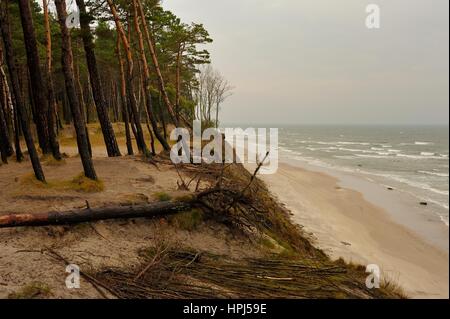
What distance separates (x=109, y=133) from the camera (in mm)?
14500

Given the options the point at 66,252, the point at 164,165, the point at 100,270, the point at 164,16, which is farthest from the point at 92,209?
the point at 164,16

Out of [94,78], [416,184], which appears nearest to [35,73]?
[94,78]

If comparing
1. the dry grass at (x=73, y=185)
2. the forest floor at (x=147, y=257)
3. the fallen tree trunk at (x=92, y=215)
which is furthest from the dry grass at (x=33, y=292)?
the dry grass at (x=73, y=185)

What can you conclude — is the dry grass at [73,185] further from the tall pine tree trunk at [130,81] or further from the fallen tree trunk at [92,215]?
the tall pine tree trunk at [130,81]

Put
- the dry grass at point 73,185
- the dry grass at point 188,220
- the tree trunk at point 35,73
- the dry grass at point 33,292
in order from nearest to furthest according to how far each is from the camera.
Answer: the dry grass at point 33,292, the dry grass at point 188,220, the dry grass at point 73,185, the tree trunk at point 35,73

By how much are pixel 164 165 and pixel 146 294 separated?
9466mm

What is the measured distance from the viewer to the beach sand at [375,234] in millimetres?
10391

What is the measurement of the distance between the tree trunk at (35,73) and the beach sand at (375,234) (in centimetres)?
1083

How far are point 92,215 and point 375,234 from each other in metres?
12.5

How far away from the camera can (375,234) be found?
567 inches

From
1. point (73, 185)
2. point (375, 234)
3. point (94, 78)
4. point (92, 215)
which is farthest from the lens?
point (375, 234)

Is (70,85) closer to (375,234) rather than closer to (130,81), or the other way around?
(130,81)

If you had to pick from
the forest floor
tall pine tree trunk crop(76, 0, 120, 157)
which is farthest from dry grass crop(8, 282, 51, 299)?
tall pine tree trunk crop(76, 0, 120, 157)

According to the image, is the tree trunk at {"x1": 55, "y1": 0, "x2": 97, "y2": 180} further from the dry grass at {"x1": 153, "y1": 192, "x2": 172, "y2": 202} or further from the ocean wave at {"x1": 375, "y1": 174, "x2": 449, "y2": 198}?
the ocean wave at {"x1": 375, "y1": 174, "x2": 449, "y2": 198}
